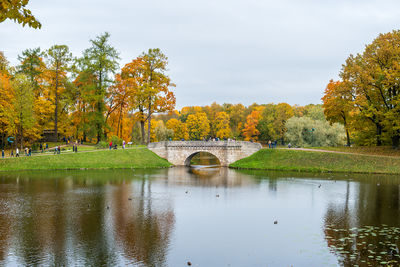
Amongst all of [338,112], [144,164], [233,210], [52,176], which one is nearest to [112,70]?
[144,164]

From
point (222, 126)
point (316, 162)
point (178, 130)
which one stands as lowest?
point (316, 162)

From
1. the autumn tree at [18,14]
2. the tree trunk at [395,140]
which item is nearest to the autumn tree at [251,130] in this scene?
the tree trunk at [395,140]

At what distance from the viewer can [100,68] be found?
206 feet

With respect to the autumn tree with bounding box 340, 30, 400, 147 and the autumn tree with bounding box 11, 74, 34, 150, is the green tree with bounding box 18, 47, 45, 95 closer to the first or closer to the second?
the autumn tree with bounding box 11, 74, 34, 150

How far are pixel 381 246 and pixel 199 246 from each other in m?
9.17

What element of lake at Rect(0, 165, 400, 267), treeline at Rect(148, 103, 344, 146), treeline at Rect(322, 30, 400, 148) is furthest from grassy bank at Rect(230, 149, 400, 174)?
treeline at Rect(148, 103, 344, 146)

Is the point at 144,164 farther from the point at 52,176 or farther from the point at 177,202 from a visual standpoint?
the point at 177,202

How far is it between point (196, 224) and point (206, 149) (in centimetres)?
3993

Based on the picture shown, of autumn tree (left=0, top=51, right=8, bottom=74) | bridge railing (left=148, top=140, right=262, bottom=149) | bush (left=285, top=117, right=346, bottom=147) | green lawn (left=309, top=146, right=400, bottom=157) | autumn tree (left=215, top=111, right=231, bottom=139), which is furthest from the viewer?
autumn tree (left=215, top=111, right=231, bottom=139)

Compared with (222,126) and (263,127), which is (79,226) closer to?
(263,127)

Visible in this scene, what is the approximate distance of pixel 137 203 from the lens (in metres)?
27.8

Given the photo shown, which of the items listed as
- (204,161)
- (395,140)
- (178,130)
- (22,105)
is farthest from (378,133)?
(22,105)

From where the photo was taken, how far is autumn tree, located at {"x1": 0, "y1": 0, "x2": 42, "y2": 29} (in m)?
10.1

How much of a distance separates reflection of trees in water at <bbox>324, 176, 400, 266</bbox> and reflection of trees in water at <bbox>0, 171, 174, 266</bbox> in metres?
9.05
